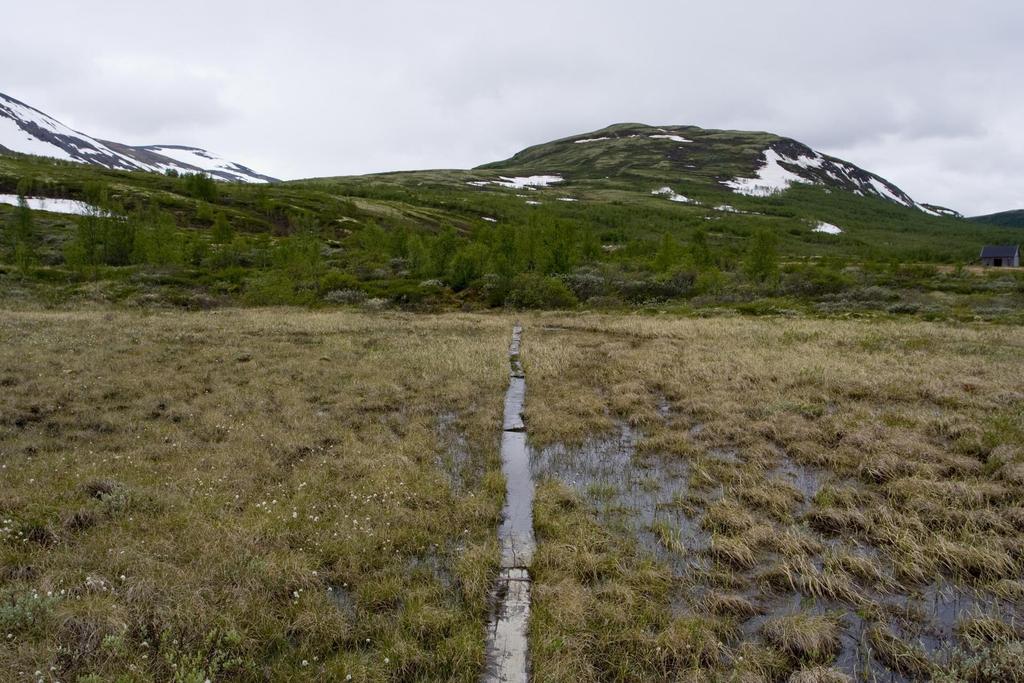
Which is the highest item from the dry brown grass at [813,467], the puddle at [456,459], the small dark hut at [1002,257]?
the small dark hut at [1002,257]

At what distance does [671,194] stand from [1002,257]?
102 metres

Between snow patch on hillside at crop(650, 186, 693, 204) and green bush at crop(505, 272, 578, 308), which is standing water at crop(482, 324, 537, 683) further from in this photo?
snow patch on hillside at crop(650, 186, 693, 204)

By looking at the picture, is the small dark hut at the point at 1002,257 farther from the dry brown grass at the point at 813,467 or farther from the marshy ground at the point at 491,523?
the marshy ground at the point at 491,523

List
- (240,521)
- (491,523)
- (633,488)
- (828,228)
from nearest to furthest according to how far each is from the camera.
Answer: (240,521) < (491,523) < (633,488) < (828,228)

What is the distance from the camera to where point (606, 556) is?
903 cm

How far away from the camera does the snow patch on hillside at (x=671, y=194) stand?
602ft

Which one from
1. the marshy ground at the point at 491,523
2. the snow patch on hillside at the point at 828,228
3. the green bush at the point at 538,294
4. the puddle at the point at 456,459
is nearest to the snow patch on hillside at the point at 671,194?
the snow patch on hillside at the point at 828,228

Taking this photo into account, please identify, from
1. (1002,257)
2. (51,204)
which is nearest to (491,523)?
(51,204)

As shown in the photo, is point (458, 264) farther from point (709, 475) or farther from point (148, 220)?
point (148, 220)

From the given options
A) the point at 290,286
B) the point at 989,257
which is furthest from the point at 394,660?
the point at 989,257

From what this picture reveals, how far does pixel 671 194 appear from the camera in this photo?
626 ft

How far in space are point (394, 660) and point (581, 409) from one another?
11363mm

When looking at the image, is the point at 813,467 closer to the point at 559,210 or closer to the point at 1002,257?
the point at 1002,257

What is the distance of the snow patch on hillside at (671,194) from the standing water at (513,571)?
183 metres
